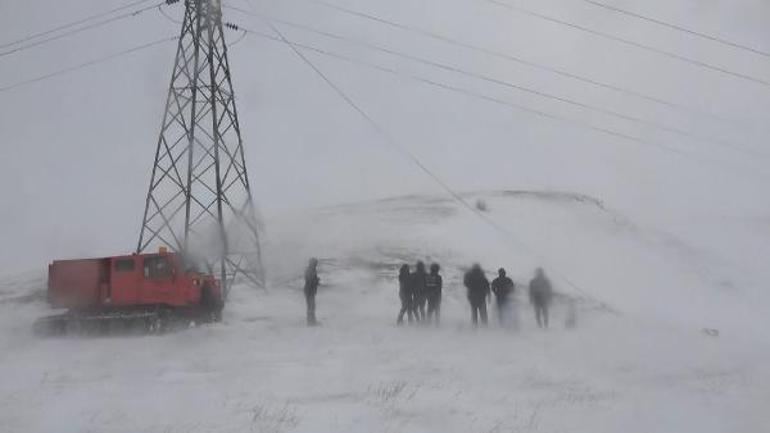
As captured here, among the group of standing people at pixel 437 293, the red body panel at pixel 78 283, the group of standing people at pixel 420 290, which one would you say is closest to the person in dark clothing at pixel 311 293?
the group of standing people at pixel 437 293

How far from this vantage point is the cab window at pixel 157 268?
871 inches

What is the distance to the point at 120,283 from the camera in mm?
21953

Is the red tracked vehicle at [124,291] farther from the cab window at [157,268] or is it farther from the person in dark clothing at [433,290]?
the person in dark clothing at [433,290]

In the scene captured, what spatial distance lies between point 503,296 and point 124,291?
32.2 feet

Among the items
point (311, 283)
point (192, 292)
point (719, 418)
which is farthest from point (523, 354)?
point (192, 292)

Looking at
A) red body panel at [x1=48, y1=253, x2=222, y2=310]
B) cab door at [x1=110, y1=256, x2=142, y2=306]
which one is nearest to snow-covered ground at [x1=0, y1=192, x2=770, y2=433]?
red body panel at [x1=48, y1=253, x2=222, y2=310]

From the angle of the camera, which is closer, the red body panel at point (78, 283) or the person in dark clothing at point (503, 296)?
the person in dark clothing at point (503, 296)

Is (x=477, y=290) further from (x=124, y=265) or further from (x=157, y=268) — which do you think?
(x=124, y=265)

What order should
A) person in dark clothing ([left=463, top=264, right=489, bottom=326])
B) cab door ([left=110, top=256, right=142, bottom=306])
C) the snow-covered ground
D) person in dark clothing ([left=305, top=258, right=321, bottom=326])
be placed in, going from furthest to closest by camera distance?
cab door ([left=110, top=256, right=142, bottom=306]) < person in dark clothing ([left=305, top=258, right=321, bottom=326]) < person in dark clothing ([left=463, top=264, right=489, bottom=326]) < the snow-covered ground

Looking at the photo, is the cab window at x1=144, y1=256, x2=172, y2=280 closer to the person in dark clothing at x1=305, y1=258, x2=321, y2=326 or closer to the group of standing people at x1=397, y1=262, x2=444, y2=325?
the person in dark clothing at x1=305, y1=258, x2=321, y2=326

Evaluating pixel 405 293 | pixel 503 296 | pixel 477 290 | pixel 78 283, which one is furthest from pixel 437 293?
pixel 78 283

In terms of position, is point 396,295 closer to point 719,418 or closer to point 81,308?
point 81,308

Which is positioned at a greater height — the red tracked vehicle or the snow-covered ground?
the red tracked vehicle

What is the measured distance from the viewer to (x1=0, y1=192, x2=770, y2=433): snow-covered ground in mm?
11383
